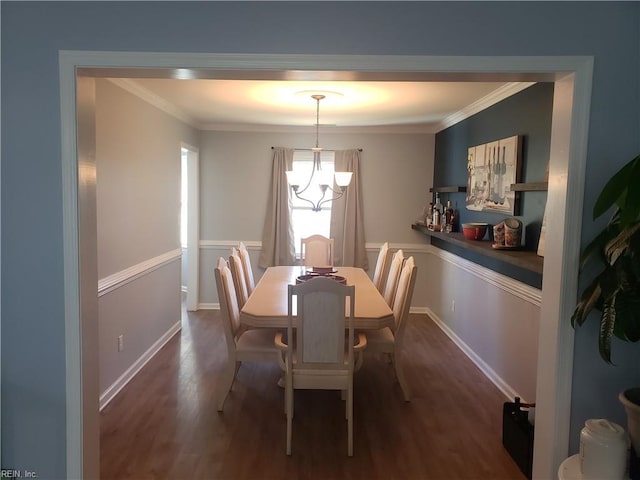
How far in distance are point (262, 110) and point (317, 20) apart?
9.51 feet

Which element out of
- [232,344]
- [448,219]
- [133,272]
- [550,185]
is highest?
[550,185]

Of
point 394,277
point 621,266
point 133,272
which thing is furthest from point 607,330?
point 133,272

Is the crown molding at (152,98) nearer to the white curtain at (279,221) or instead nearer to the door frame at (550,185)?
the white curtain at (279,221)

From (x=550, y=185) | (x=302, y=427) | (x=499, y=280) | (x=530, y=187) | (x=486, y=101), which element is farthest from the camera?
(x=486, y=101)

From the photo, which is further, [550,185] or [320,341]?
[320,341]

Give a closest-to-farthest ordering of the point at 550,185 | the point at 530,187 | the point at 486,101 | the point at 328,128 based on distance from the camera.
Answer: the point at 550,185
the point at 530,187
the point at 486,101
the point at 328,128

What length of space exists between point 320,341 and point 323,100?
2257 millimetres

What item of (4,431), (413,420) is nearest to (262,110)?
(413,420)

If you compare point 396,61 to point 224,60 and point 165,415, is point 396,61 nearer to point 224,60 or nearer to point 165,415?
point 224,60

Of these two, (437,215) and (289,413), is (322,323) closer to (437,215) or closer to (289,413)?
(289,413)

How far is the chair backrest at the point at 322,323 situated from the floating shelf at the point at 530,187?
4.63 feet

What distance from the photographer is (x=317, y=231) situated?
241 inches

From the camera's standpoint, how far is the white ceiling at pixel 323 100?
11.7ft

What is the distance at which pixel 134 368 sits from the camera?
12.6 ft
